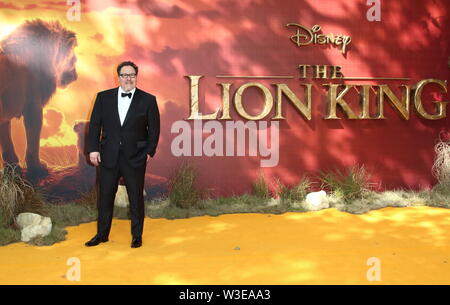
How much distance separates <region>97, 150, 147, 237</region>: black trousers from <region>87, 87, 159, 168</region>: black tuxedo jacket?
0.18ft

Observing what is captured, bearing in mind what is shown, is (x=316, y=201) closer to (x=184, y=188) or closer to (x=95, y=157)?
(x=184, y=188)

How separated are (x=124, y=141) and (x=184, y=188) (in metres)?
1.65

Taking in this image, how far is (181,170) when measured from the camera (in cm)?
557

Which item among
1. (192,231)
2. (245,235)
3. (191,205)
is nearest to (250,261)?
(245,235)

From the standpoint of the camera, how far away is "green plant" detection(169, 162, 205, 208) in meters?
5.33

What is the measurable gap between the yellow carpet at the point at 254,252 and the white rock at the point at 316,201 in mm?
324

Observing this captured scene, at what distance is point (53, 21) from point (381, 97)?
4.07 metres

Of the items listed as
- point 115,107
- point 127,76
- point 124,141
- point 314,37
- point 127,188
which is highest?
point 314,37

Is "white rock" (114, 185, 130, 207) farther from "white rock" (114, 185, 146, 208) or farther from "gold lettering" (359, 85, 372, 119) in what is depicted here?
"gold lettering" (359, 85, 372, 119)

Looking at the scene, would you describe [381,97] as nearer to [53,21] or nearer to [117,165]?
[117,165]

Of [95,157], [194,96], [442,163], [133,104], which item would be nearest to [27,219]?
[95,157]

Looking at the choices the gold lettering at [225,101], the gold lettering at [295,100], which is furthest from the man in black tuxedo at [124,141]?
the gold lettering at [295,100]

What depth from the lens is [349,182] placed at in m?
5.67

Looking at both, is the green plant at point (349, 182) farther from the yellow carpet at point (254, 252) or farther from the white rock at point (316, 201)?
the yellow carpet at point (254, 252)
